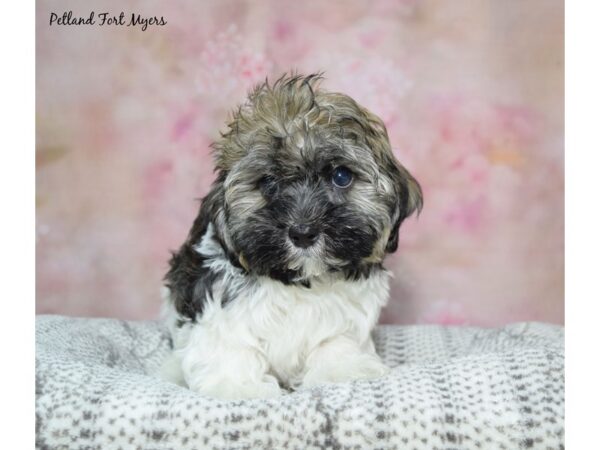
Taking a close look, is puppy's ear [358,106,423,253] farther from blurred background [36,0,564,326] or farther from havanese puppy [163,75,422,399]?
blurred background [36,0,564,326]

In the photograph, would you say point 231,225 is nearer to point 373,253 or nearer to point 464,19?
point 373,253

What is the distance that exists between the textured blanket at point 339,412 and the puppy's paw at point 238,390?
28 cm

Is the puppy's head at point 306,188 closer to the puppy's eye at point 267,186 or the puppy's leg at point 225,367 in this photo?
the puppy's eye at point 267,186

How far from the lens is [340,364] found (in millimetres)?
3295

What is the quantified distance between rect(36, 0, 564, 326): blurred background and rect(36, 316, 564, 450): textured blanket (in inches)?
74.6

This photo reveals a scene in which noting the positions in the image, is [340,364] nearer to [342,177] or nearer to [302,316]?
[302,316]

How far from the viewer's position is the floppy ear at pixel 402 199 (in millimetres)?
3312

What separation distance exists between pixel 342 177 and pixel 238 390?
113 cm

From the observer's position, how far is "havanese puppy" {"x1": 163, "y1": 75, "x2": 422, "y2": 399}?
9.91 feet

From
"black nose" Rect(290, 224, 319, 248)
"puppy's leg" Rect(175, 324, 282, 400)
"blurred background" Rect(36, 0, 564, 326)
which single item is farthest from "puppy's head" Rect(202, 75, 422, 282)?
"blurred background" Rect(36, 0, 564, 326)

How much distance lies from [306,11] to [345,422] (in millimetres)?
2837

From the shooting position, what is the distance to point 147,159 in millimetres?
4633

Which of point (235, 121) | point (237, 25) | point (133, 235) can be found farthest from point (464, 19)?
point (133, 235)
